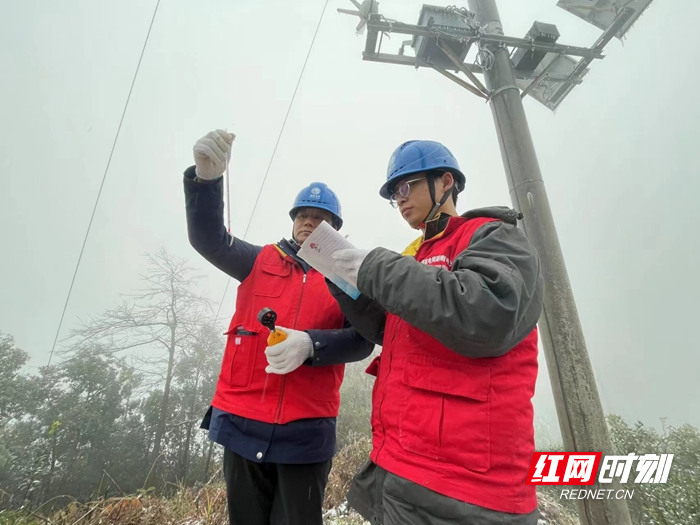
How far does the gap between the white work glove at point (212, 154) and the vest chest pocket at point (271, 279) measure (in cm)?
58

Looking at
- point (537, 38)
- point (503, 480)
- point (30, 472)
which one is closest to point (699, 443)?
point (503, 480)

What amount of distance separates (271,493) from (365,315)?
40.5 inches

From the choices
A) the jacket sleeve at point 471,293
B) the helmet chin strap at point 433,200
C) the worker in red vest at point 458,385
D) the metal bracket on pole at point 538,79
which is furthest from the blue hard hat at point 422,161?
the metal bracket on pole at point 538,79

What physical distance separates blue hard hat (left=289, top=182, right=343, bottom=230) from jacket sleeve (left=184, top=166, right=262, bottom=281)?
0.53 m

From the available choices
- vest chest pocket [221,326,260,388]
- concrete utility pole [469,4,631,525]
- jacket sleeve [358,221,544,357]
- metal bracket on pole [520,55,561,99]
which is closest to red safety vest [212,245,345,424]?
vest chest pocket [221,326,260,388]

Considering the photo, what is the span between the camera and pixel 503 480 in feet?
2.89

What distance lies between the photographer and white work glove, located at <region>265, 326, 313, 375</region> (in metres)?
1.48

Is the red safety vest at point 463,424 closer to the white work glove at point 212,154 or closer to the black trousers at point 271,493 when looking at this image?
the black trousers at point 271,493

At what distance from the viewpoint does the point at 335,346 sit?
5.25 ft

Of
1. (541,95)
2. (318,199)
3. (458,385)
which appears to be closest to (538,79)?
(541,95)

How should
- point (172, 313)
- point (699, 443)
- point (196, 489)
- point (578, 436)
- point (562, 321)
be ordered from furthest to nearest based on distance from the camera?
1. point (172, 313)
2. point (196, 489)
3. point (699, 443)
4. point (562, 321)
5. point (578, 436)

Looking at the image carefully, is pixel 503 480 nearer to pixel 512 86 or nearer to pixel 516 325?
pixel 516 325

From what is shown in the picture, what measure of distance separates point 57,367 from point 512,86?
21.7ft

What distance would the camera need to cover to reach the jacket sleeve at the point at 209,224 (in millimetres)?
1663
